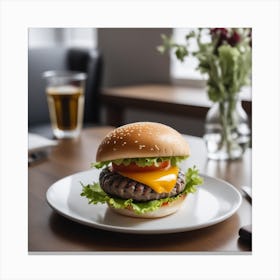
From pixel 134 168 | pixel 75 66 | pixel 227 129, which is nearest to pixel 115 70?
pixel 75 66

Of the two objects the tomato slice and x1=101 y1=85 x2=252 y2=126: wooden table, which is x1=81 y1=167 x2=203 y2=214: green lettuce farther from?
x1=101 y1=85 x2=252 y2=126: wooden table

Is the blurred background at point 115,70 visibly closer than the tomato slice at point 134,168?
No

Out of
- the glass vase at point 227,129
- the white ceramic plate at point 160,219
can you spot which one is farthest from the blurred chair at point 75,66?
the white ceramic plate at point 160,219

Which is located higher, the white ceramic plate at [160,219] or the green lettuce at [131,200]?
the green lettuce at [131,200]

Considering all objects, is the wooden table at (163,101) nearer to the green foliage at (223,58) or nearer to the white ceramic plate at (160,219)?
the green foliage at (223,58)
